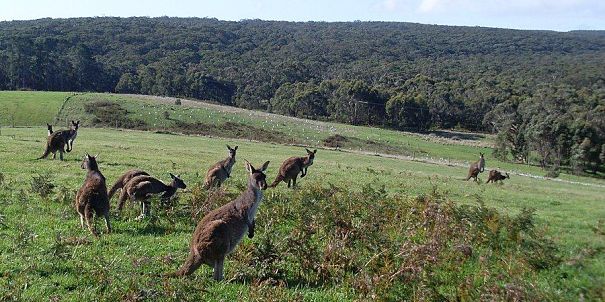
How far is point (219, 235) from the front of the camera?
27.0ft

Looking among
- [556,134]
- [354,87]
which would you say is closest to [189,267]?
[556,134]

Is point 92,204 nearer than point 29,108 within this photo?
Yes

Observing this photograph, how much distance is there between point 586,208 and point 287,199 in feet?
34.6

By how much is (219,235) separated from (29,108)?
72452mm

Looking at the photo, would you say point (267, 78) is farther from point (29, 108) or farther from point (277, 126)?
point (29, 108)

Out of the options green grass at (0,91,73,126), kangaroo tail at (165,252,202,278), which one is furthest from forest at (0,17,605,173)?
kangaroo tail at (165,252,202,278)

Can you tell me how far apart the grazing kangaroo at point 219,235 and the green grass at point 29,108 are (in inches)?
2360

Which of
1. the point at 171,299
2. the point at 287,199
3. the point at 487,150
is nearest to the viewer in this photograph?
the point at 171,299

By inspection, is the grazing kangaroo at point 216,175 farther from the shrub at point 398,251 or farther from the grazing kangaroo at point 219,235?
the grazing kangaroo at point 219,235

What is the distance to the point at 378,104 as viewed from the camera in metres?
109

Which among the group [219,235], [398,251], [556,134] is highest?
[219,235]

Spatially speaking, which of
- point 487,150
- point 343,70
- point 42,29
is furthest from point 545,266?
point 42,29

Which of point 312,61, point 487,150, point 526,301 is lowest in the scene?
point 487,150

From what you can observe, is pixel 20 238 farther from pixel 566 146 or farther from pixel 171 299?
pixel 566 146
